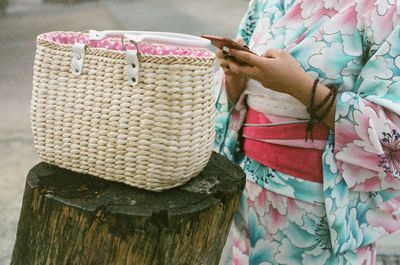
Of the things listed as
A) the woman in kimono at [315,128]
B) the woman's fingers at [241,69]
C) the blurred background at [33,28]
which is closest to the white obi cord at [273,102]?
the woman in kimono at [315,128]

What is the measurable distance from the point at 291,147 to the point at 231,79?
0.79 ft

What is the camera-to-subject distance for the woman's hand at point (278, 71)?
130cm

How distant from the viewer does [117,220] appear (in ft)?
3.96

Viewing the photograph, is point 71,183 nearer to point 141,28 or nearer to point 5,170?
point 5,170

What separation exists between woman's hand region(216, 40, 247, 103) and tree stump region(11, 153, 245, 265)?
0.89 feet

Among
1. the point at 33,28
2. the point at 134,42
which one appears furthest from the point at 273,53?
the point at 33,28

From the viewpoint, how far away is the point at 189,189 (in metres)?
1.32

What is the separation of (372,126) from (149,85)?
51cm

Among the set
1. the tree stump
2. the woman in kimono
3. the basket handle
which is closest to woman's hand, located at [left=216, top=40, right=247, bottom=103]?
the woman in kimono

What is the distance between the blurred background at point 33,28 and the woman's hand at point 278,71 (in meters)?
1.70

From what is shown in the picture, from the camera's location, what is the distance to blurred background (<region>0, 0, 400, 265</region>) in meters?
3.24

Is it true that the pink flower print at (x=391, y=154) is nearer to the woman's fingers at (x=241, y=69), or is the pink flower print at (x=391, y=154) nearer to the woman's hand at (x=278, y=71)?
the woman's hand at (x=278, y=71)

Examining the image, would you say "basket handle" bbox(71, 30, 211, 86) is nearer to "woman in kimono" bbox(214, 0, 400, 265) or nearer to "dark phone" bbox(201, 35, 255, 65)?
"dark phone" bbox(201, 35, 255, 65)

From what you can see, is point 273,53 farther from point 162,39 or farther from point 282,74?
point 162,39
